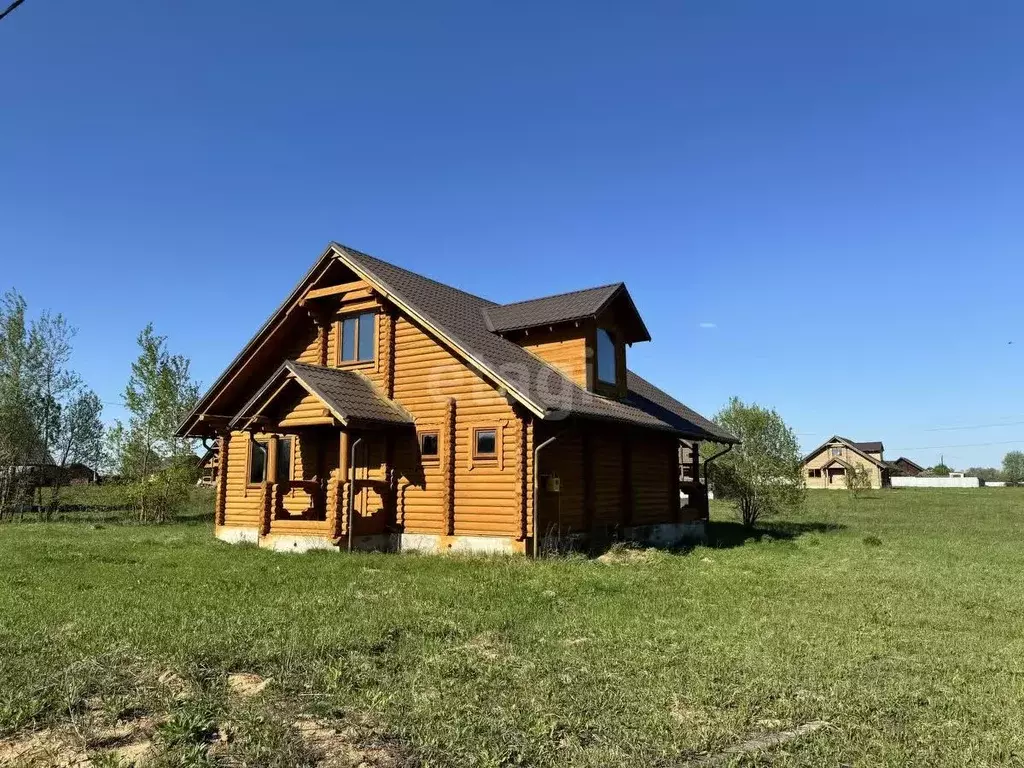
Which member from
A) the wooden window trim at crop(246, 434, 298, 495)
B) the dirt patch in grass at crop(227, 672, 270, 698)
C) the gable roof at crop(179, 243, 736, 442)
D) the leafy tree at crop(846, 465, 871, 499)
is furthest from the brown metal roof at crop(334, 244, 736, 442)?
the leafy tree at crop(846, 465, 871, 499)

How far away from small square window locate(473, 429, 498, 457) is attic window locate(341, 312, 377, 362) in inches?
168

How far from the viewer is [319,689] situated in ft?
20.8

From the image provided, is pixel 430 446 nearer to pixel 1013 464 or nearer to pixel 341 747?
pixel 341 747

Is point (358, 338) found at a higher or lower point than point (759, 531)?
higher

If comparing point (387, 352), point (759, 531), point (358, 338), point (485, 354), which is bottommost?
point (759, 531)

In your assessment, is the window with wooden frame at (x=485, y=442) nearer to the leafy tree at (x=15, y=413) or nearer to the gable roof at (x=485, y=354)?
the gable roof at (x=485, y=354)

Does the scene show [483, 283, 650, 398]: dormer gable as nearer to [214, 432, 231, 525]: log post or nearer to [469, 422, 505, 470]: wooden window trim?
A: [469, 422, 505, 470]: wooden window trim

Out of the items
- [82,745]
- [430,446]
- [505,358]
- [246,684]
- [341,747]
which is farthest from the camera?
[505,358]

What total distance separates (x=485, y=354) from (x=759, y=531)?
1452 cm

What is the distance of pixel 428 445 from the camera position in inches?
684

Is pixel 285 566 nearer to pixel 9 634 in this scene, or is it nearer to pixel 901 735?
pixel 9 634

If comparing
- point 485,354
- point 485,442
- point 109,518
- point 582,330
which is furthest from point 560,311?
point 109,518

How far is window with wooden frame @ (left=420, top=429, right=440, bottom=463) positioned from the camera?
56.4 ft

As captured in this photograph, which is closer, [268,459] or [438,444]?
[438,444]
